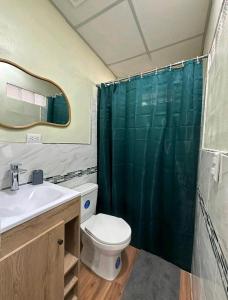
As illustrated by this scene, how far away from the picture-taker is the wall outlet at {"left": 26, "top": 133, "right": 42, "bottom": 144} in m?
1.16

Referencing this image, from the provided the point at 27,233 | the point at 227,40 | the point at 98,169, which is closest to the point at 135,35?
the point at 227,40

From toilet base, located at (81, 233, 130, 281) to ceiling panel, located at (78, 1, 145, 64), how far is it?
1.99 meters

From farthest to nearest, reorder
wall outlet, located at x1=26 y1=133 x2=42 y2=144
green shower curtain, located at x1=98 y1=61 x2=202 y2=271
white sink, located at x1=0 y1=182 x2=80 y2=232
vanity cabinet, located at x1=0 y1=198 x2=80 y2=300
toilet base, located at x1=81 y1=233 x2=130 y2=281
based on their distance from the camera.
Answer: green shower curtain, located at x1=98 y1=61 x2=202 y2=271, toilet base, located at x1=81 y1=233 x2=130 y2=281, wall outlet, located at x1=26 y1=133 x2=42 y2=144, white sink, located at x1=0 y1=182 x2=80 y2=232, vanity cabinet, located at x1=0 y1=198 x2=80 y2=300

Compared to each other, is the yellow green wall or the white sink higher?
the yellow green wall

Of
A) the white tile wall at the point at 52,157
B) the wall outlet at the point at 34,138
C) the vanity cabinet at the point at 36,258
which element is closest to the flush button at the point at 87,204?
the white tile wall at the point at 52,157

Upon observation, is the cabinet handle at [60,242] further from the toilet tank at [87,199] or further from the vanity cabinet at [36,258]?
the toilet tank at [87,199]

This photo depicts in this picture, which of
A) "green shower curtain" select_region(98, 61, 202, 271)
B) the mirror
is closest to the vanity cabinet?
the mirror

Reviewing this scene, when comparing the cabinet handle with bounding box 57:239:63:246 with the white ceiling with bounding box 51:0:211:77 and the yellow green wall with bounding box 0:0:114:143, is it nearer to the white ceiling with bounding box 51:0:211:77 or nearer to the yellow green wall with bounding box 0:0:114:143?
the yellow green wall with bounding box 0:0:114:143

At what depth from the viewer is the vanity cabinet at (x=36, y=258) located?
64 centimetres

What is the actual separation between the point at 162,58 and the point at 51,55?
1291mm

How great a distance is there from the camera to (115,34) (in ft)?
5.00

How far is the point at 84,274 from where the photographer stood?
1370mm

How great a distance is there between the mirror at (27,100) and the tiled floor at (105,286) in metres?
1.40

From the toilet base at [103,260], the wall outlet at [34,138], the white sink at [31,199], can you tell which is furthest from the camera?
the toilet base at [103,260]
